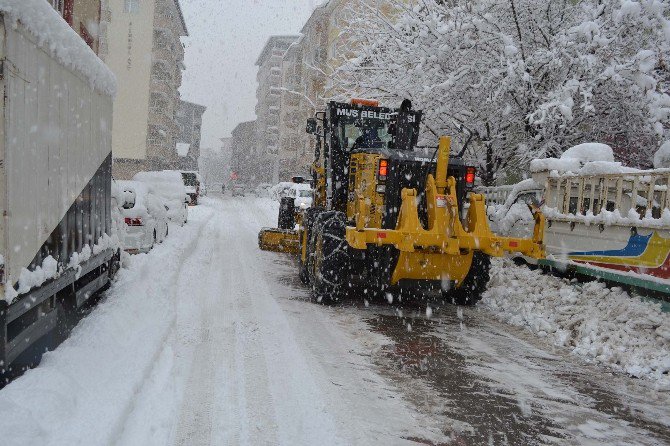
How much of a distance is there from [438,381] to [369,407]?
102 centimetres

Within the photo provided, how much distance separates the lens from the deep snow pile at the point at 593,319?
19.5ft

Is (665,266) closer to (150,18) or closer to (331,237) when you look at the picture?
(331,237)

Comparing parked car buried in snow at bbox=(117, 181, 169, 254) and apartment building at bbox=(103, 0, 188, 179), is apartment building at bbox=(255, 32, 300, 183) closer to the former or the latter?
apartment building at bbox=(103, 0, 188, 179)

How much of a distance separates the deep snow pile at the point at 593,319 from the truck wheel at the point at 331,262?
2.40 m

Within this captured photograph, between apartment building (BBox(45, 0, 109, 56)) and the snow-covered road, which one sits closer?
the snow-covered road

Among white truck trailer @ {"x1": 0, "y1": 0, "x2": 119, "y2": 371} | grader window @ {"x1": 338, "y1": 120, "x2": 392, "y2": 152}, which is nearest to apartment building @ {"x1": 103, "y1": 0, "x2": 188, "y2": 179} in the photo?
grader window @ {"x1": 338, "y1": 120, "x2": 392, "y2": 152}

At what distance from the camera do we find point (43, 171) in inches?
176

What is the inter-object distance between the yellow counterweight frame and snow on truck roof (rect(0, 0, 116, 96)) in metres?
3.65

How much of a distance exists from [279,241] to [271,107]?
2958 inches

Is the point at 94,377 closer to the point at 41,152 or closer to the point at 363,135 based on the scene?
the point at 41,152

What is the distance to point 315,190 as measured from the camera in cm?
1117

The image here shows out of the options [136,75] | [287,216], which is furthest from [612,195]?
[136,75]

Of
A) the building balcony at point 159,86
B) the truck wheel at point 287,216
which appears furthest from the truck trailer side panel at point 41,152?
the building balcony at point 159,86

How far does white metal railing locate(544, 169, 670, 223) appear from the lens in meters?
7.30
